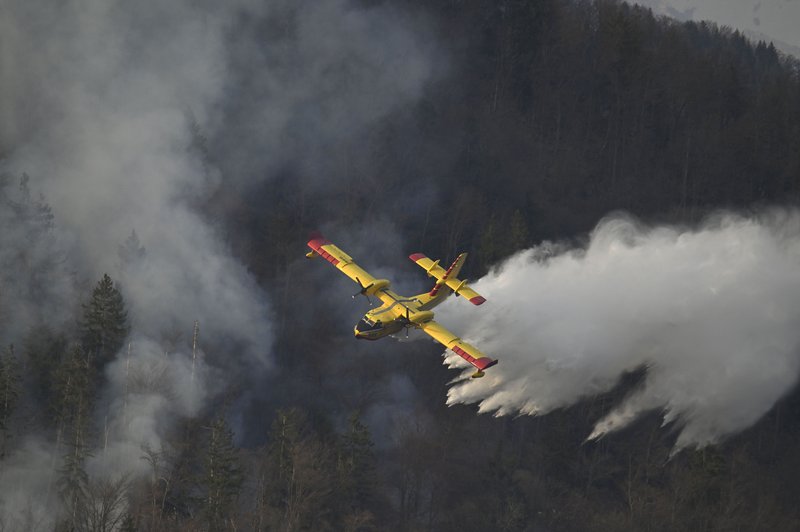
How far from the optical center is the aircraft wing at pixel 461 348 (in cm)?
4909

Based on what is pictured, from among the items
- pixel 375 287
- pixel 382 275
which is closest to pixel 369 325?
pixel 375 287

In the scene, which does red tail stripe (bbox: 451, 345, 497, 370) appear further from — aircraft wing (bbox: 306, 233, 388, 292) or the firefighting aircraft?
aircraft wing (bbox: 306, 233, 388, 292)

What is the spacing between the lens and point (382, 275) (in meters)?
75.2

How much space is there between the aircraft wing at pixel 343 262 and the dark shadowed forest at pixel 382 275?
9.24m

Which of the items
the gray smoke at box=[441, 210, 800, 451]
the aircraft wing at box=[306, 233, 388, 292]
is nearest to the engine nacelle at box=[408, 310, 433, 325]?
the aircraft wing at box=[306, 233, 388, 292]

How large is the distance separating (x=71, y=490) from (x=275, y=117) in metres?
32.2

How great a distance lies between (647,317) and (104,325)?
1067 inches

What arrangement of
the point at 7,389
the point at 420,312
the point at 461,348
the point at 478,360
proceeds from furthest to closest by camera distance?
the point at 7,389 → the point at 420,312 → the point at 461,348 → the point at 478,360

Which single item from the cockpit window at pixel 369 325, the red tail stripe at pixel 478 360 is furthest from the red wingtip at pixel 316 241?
the red tail stripe at pixel 478 360

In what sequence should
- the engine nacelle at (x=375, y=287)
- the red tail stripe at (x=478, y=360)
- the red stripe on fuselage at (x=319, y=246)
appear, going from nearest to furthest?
1. the red tail stripe at (x=478, y=360)
2. the engine nacelle at (x=375, y=287)
3. the red stripe on fuselage at (x=319, y=246)

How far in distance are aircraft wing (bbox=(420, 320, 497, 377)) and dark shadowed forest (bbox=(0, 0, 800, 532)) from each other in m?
12.1

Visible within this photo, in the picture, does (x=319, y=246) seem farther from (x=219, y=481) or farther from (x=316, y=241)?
(x=219, y=481)

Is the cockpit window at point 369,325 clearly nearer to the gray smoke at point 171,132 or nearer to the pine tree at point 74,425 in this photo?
the gray smoke at point 171,132

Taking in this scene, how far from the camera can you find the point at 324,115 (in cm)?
8238
